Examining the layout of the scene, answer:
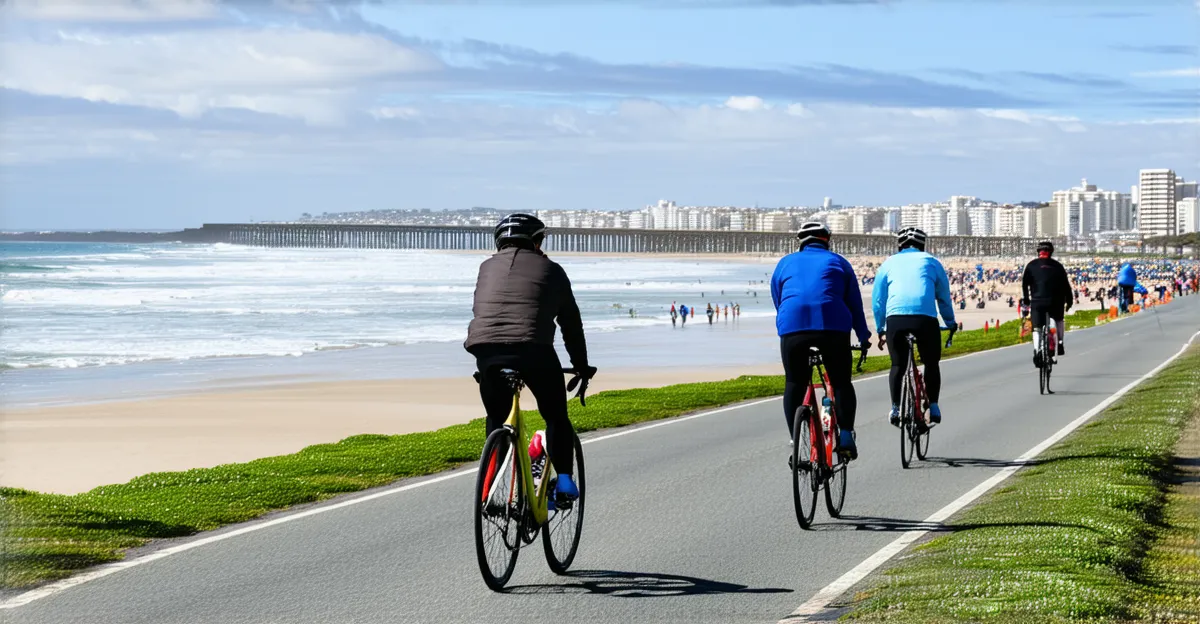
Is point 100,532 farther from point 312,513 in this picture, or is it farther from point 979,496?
point 979,496

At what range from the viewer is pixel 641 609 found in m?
6.99

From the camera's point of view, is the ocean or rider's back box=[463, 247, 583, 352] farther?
the ocean

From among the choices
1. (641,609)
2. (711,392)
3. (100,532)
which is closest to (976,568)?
(641,609)

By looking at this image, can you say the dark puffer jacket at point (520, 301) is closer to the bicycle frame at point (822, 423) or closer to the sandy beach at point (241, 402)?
the bicycle frame at point (822, 423)

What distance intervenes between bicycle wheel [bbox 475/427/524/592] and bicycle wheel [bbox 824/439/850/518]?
289cm

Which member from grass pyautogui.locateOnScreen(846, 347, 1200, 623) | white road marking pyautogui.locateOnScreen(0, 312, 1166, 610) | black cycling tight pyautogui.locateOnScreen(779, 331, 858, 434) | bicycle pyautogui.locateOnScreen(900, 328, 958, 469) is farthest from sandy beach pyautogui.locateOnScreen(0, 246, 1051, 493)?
grass pyautogui.locateOnScreen(846, 347, 1200, 623)

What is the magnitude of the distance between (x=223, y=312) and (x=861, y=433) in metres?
54.4

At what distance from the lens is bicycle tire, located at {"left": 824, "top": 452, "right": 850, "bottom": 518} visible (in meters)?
9.55

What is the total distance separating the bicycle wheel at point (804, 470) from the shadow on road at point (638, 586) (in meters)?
1.47

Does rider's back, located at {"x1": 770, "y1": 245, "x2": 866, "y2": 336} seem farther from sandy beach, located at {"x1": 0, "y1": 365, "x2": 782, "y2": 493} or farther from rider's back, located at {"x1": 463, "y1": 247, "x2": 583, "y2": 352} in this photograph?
sandy beach, located at {"x1": 0, "y1": 365, "x2": 782, "y2": 493}

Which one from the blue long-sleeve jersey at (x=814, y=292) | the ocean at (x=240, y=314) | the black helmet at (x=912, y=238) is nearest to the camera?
the blue long-sleeve jersey at (x=814, y=292)

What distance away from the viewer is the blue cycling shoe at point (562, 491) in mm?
7574

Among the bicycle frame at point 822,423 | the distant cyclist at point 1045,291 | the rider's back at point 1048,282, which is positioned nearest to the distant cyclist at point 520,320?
the bicycle frame at point 822,423

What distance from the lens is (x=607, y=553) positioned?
8477 mm
